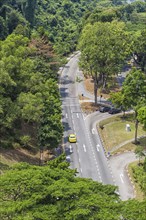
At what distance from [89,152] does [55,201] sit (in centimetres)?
3634

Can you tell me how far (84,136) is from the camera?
69.4 metres

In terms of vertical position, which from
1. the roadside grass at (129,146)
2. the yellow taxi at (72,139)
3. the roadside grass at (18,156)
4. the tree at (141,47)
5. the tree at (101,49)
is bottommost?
the roadside grass at (129,146)

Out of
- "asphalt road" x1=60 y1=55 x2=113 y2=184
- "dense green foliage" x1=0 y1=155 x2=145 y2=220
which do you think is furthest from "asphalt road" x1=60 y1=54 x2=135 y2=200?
"dense green foliage" x1=0 y1=155 x2=145 y2=220

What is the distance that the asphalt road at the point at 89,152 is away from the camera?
54.8 meters

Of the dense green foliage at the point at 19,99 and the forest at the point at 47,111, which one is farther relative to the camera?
the dense green foliage at the point at 19,99

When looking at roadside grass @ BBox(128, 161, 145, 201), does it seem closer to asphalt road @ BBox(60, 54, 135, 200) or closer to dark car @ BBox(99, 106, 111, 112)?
asphalt road @ BBox(60, 54, 135, 200)

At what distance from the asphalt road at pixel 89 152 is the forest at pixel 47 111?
11.8ft

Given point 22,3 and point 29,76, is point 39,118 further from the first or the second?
point 22,3

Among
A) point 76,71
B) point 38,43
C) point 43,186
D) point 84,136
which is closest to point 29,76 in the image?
point 84,136

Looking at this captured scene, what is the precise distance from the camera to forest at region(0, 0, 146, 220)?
84.8 feet

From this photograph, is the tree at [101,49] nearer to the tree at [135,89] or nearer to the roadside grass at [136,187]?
the tree at [135,89]

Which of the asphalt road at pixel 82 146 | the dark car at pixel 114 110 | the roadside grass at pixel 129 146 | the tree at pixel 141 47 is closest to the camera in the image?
the asphalt road at pixel 82 146

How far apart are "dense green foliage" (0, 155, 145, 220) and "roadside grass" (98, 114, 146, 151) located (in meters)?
37.2

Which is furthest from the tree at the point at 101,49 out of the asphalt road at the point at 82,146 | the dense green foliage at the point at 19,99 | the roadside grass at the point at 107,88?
the dense green foliage at the point at 19,99
